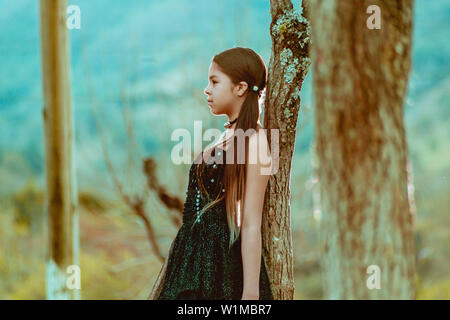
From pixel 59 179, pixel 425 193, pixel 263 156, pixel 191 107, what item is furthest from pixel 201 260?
pixel 425 193

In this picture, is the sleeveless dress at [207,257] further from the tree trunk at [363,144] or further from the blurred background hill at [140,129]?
the blurred background hill at [140,129]

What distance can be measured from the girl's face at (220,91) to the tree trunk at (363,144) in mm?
556

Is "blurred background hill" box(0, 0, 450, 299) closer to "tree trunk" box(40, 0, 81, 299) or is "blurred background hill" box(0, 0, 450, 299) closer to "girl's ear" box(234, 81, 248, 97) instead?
"tree trunk" box(40, 0, 81, 299)

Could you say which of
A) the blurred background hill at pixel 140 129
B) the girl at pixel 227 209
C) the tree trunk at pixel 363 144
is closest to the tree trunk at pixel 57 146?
the blurred background hill at pixel 140 129

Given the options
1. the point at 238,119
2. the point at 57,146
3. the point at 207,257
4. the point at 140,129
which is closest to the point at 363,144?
the point at 238,119

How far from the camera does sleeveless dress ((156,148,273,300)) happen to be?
1722mm

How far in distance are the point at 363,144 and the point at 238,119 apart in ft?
2.01

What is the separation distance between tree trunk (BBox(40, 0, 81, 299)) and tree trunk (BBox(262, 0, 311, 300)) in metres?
1.60

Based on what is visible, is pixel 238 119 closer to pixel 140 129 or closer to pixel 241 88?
pixel 241 88

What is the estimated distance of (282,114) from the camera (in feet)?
6.31

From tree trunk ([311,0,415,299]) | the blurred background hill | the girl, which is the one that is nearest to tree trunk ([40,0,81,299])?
the blurred background hill

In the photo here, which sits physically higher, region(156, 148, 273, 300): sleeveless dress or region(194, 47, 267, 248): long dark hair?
region(194, 47, 267, 248): long dark hair

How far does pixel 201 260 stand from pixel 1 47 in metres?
8.44
